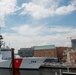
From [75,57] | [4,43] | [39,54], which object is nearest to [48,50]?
[39,54]

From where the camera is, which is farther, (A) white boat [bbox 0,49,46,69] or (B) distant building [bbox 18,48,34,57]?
(B) distant building [bbox 18,48,34,57]

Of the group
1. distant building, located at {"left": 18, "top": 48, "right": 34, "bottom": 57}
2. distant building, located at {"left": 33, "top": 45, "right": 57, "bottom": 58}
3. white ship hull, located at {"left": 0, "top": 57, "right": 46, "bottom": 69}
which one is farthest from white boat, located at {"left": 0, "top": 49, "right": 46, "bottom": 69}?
distant building, located at {"left": 18, "top": 48, "right": 34, "bottom": 57}

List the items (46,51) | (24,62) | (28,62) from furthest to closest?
(46,51)
(24,62)
(28,62)

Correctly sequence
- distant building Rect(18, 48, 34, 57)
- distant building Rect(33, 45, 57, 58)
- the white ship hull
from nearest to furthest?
the white ship hull
distant building Rect(33, 45, 57, 58)
distant building Rect(18, 48, 34, 57)

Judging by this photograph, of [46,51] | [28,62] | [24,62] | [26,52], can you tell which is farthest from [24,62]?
[26,52]

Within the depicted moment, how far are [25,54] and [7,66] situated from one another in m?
62.4

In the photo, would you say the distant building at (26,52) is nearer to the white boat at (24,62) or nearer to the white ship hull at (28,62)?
the white boat at (24,62)

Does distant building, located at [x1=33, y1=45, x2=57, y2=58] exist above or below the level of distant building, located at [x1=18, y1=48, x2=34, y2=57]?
above

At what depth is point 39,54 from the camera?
94688 millimetres

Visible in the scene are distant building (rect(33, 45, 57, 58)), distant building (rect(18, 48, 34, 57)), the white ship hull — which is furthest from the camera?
distant building (rect(18, 48, 34, 57))

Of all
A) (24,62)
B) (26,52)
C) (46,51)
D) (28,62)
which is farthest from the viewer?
(26,52)

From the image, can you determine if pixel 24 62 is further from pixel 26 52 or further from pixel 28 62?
pixel 26 52

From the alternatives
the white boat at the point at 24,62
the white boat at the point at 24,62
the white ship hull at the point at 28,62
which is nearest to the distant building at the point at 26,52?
the white boat at the point at 24,62

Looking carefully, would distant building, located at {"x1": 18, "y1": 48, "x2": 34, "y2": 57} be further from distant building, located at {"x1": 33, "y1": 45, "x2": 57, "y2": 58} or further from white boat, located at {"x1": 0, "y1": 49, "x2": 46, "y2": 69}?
white boat, located at {"x1": 0, "y1": 49, "x2": 46, "y2": 69}
